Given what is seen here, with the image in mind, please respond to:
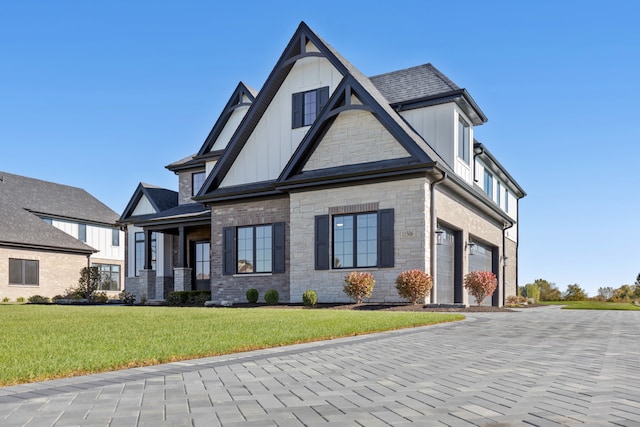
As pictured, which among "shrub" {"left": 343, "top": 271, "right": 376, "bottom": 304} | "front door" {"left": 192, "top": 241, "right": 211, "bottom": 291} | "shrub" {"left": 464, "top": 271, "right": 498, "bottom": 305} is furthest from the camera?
"front door" {"left": 192, "top": 241, "right": 211, "bottom": 291}

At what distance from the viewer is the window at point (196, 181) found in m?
28.2

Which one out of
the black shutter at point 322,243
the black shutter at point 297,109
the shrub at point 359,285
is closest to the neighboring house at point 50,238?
the black shutter at point 297,109

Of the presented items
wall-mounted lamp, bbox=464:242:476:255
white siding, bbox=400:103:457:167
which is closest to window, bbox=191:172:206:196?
white siding, bbox=400:103:457:167

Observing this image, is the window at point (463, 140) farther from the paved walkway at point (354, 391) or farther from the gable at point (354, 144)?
the paved walkway at point (354, 391)

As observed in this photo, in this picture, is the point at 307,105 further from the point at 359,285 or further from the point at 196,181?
the point at 196,181

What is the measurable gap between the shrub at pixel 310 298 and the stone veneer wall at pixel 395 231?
0.81 m

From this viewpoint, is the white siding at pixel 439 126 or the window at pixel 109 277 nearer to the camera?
the white siding at pixel 439 126

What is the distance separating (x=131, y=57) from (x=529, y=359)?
11198mm

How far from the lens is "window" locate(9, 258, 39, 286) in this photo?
31.5 m

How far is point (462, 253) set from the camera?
21.0 meters

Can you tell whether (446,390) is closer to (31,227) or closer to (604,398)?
(604,398)

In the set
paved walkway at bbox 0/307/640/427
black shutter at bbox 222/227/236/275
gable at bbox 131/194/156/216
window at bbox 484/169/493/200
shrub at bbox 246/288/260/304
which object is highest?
window at bbox 484/169/493/200

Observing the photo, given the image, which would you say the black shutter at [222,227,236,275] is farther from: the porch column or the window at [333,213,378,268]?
the window at [333,213,378,268]

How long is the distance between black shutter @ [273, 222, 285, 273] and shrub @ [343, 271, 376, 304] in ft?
12.4
